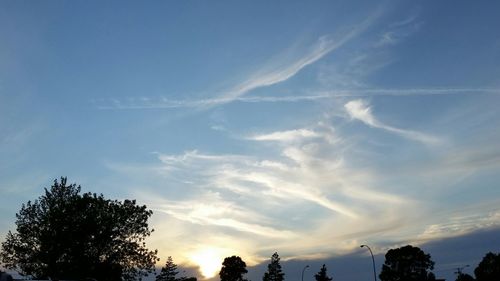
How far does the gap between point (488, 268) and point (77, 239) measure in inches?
4846

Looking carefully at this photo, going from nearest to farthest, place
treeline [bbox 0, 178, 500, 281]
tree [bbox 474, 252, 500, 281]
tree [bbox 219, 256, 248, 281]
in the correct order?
treeline [bbox 0, 178, 500, 281] → tree [bbox 474, 252, 500, 281] → tree [bbox 219, 256, 248, 281]

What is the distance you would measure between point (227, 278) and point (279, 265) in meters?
17.7

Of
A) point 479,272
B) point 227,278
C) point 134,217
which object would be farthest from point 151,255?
point 479,272

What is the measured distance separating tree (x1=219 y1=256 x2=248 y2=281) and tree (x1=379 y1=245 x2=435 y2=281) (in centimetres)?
4463

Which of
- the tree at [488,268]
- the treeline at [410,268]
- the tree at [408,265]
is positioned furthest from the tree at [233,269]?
the tree at [488,268]

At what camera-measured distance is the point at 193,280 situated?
16025 centimetres

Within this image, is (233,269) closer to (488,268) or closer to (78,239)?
(488,268)

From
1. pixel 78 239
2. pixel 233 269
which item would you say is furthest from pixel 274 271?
pixel 78 239

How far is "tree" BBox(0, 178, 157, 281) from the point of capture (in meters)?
58.8

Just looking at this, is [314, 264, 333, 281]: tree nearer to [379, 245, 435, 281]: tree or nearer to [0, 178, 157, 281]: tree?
[379, 245, 435, 281]: tree

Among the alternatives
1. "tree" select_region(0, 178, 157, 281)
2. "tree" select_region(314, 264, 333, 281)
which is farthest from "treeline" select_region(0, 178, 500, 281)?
"tree" select_region(314, 264, 333, 281)

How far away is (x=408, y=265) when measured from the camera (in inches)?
5669

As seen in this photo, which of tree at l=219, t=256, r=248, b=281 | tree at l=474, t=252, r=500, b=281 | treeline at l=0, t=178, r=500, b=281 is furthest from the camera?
tree at l=219, t=256, r=248, b=281

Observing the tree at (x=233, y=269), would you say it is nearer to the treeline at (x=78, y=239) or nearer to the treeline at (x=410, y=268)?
the treeline at (x=410, y=268)
